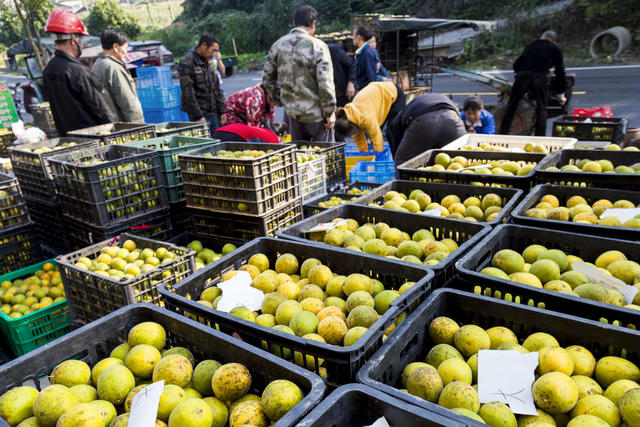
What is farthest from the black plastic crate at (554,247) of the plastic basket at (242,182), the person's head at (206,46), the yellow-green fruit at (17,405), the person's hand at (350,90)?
the person's head at (206,46)

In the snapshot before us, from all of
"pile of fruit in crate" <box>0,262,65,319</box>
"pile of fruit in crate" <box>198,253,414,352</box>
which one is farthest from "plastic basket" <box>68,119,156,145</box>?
"pile of fruit in crate" <box>198,253,414,352</box>

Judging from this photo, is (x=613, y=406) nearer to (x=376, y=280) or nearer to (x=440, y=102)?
(x=376, y=280)

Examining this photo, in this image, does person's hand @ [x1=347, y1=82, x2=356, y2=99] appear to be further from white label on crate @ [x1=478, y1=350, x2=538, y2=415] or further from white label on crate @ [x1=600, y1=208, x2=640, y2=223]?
white label on crate @ [x1=478, y1=350, x2=538, y2=415]

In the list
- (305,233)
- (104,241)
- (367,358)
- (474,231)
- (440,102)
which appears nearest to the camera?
(367,358)

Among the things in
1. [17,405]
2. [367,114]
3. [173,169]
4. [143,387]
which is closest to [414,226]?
[143,387]

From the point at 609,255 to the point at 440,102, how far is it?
2995 mm

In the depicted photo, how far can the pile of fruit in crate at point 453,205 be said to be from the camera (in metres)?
2.87

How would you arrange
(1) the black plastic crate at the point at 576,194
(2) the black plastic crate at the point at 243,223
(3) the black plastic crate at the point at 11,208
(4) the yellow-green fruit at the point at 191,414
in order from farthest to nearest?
(3) the black plastic crate at the point at 11,208, (2) the black plastic crate at the point at 243,223, (1) the black plastic crate at the point at 576,194, (4) the yellow-green fruit at the point at 191,414

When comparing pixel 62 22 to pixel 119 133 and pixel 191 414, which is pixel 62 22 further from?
pixel 191 414

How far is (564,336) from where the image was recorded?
1665 mm

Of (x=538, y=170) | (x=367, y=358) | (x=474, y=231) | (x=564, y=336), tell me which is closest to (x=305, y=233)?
(x=474, y=231)

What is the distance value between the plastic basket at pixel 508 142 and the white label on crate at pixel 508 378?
2.90 metres

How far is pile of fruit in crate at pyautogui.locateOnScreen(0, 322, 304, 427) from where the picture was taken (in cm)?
136

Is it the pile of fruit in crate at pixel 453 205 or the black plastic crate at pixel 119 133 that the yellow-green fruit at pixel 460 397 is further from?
the black plastic crate at pixel 119 133
